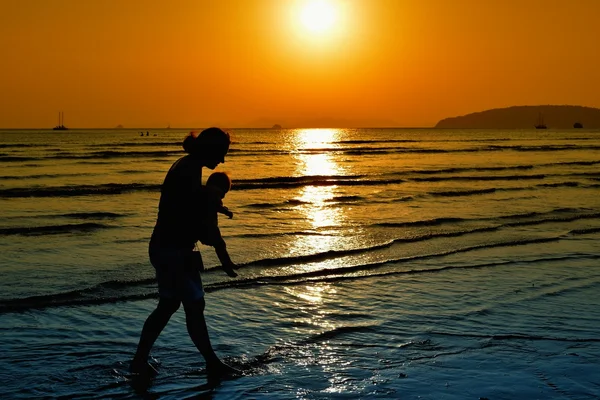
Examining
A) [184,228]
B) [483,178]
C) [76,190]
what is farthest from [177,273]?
[483,178]

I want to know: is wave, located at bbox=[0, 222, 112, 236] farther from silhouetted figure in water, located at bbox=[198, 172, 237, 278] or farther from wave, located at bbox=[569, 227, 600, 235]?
silhouetted figure in water, located at bbox=[198, 172, 237, 278]

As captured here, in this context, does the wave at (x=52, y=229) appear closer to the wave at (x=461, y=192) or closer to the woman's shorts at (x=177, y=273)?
the woman's shorts at (x=177, y=273)

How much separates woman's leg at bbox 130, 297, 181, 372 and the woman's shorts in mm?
106

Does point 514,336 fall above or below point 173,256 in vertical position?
below

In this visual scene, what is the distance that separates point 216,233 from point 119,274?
17.0ft

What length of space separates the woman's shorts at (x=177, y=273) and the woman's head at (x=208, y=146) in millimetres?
724

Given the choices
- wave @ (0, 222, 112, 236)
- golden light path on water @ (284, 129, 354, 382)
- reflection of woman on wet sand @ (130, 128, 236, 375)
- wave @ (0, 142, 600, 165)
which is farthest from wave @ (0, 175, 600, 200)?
wave @ (0, 142, 600, 165)

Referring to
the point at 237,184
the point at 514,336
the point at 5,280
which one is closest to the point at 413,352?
the point at 514,336

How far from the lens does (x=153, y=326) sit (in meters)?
5.73

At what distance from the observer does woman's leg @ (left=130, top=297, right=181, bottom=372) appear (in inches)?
224

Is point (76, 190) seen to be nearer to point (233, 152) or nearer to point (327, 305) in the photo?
point (327, 305)

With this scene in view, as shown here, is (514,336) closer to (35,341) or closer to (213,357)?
(213,357)

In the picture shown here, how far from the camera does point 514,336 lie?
278 inches

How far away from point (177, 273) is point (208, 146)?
3.25ft
